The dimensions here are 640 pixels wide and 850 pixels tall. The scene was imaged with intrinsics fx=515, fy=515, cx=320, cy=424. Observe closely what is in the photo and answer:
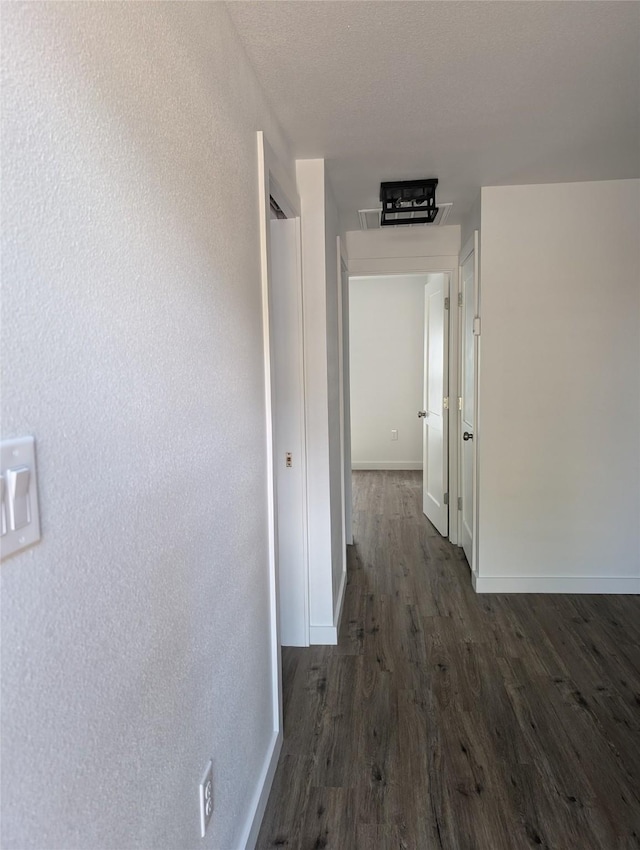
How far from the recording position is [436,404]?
4.23 m

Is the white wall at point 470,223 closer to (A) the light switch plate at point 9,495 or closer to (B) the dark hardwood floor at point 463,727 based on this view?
(B) the dark hardwood floor at point 463,727

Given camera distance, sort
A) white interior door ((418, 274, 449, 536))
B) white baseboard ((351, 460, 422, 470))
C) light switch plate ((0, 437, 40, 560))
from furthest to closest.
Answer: white baseboard ((351, 460, 422, 470)) → white interior door ((418, 274, 449, 536)) → light switch plate ((0, 437, 40, 560))

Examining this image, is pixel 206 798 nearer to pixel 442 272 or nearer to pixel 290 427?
pixel 290 427

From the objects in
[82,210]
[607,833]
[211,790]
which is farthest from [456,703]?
[82,210]

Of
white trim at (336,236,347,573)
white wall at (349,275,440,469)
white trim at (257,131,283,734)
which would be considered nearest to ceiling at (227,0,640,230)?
white trim at (257,131,283,734)

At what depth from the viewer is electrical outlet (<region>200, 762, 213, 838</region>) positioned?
1.15m

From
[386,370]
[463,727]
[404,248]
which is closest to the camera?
[463,727]

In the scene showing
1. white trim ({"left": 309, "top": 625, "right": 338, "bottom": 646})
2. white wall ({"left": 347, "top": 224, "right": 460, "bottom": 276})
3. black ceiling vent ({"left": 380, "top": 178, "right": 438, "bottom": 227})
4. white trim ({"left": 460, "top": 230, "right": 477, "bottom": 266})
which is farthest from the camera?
white wall ({"left": 347, "top": 224, "right": 460, "bottom": 276})

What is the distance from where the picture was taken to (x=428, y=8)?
1.41 meters

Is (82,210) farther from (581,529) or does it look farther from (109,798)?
(581,529)

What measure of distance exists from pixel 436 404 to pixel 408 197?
185 cm

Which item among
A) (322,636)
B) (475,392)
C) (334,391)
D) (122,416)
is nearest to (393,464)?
(475,392)

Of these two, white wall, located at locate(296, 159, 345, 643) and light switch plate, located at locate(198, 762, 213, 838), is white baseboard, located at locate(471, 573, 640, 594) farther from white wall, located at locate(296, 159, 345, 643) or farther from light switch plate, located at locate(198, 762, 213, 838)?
light switch plate, located at locate(198, 762, 213, 838)

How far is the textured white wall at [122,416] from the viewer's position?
60 cm
